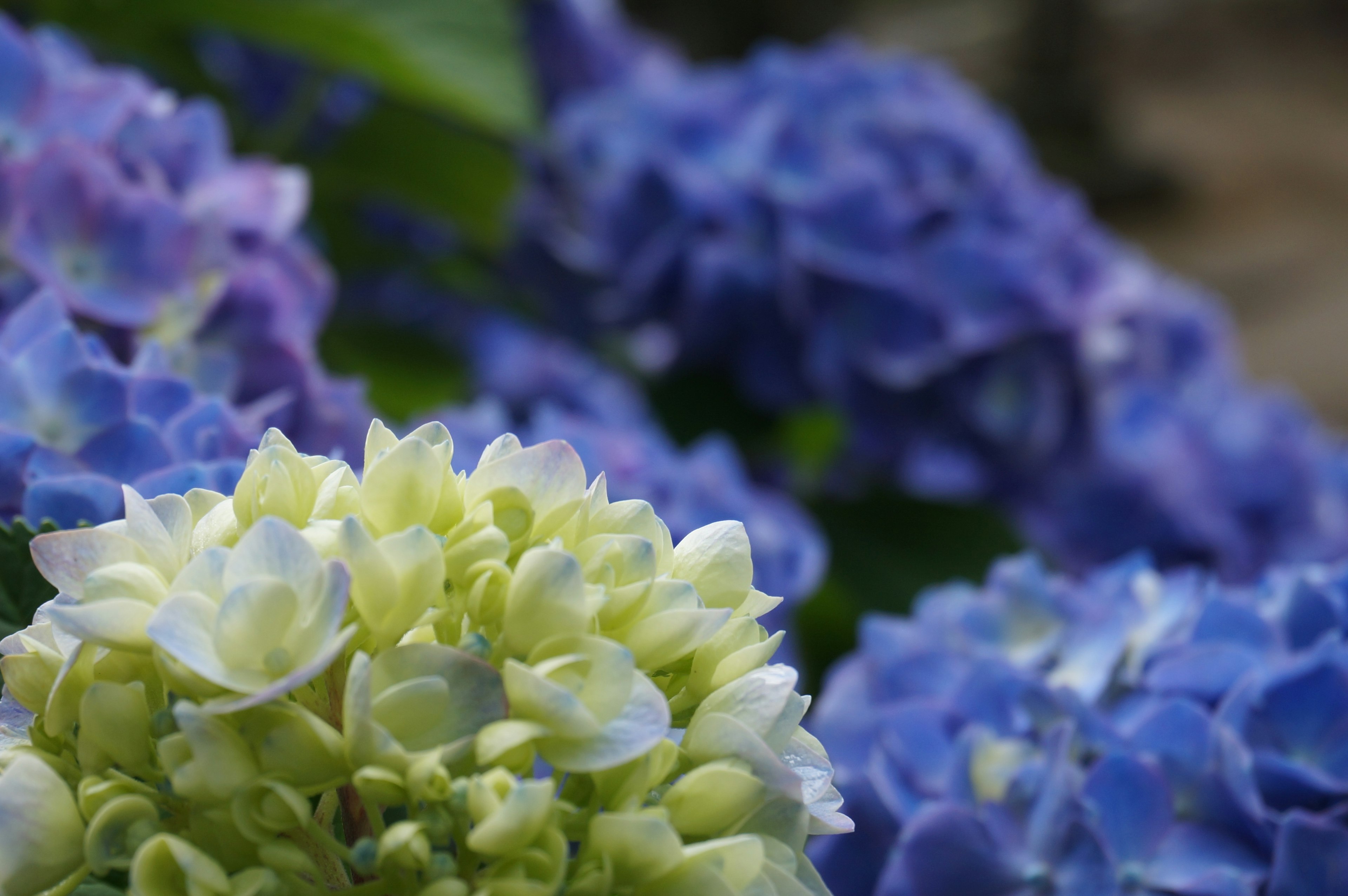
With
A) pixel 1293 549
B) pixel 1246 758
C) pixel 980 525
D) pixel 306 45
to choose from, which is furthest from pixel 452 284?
pixel 1246 758

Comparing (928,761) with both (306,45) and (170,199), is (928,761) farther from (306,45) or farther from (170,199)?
(306,45)

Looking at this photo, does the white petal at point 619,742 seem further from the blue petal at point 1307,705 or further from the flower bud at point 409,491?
the blue petal at point 1307,705

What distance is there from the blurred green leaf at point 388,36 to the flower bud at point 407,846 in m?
0.50

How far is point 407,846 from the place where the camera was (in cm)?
18

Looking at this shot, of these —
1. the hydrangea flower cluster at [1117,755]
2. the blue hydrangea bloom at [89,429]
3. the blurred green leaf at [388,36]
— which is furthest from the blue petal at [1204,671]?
the blurred green leaf at [388,36]

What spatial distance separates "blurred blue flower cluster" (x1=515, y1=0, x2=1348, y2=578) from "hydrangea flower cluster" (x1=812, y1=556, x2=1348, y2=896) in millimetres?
260

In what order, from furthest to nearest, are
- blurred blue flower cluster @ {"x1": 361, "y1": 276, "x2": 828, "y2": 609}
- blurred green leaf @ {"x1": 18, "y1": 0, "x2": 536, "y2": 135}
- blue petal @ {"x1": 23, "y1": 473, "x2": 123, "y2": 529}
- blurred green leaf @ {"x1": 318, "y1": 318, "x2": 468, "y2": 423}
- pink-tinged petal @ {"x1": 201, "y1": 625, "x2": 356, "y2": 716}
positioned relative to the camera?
blurred green leaf @ {"x1": 318, "y1": 318, "x2": 468, "y2": 423} → blurred green leaf @ {"x1": 18, "y1": 0, "x2": 536, "y2": 135} → blurred blue flower cluster @ {"x1": 361, "y1": 276, "x2": 828, "y2": 609} → blue petal @ {"x1": 23, "y1": 473, "x2": 123, "y2": 529} → pink-tinged petal @ {"x1": 201, "y1": 625, "x2": 356, "y2": 716}

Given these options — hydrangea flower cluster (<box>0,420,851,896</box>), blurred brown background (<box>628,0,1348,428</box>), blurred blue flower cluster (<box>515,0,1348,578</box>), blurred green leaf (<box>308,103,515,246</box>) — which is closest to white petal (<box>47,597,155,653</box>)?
Answer: hydrangea flower cluster (<box>0,420,851,896</box>)

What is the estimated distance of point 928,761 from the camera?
0.36m

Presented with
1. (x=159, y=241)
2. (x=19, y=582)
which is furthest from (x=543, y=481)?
(x=159, y=241)

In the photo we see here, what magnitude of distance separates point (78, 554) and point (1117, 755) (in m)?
0.24

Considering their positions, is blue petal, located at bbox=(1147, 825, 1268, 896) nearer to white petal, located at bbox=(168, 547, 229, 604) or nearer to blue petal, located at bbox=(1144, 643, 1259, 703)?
blue petal, located at bbox=(1144, 643, 1259, 703)

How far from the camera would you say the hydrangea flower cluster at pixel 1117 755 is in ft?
1.04

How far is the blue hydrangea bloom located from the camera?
0.29 meters
